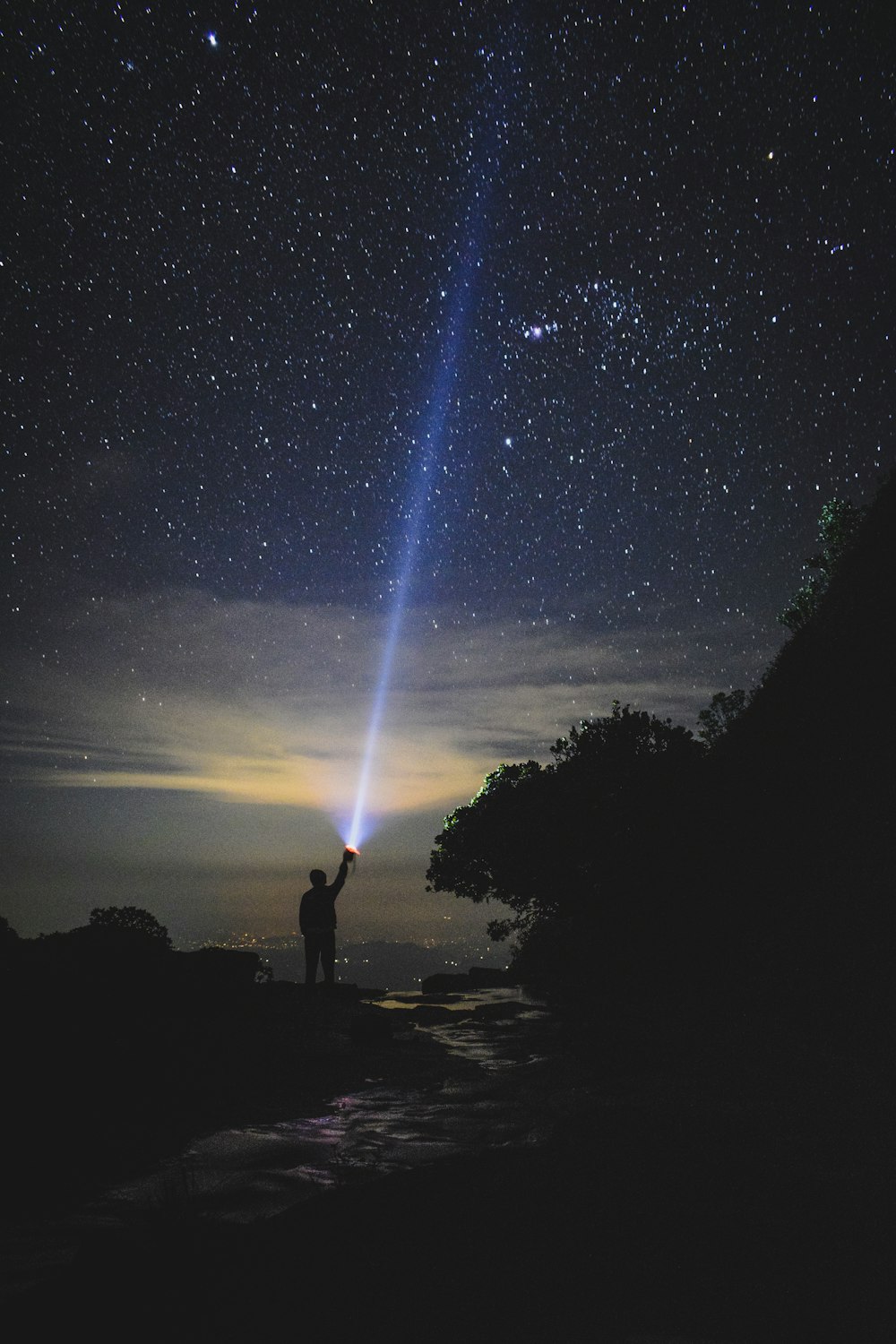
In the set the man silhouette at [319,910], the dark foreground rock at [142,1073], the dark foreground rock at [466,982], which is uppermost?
the man silhouette at [319,910]

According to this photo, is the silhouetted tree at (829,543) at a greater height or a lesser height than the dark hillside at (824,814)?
greater

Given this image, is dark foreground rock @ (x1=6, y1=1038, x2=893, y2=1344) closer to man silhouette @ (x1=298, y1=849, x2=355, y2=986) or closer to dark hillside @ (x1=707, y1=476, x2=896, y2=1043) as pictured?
dark hillside @ (x1=707, y1=476, x2=896, y2=1043)

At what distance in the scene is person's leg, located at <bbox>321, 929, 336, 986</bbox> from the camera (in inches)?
419

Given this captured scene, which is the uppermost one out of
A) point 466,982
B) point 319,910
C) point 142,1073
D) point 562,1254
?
point 319,910

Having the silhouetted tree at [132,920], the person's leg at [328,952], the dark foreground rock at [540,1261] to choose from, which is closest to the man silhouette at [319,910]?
the person's leg at [328,952]

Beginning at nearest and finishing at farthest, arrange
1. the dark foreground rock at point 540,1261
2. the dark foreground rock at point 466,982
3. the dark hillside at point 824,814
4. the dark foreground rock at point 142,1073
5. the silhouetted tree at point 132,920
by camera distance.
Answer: the dark foreground rock at point 540,1261
the dark foreground rock at point 142,1073
the dark hillside at point 824,814
the silhouetted tree at point 132,920
the dark foreground rock at point 466,982

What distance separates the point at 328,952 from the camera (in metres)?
10.8

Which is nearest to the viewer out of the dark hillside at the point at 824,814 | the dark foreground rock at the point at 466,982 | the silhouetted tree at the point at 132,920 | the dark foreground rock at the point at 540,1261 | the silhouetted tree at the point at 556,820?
the dark foreground rock at the point at 540,1261

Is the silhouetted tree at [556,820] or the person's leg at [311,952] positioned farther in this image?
the silhouetted tree at [556,820]

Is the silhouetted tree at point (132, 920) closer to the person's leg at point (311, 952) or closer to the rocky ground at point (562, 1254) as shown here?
the person's leg at point (311, 952)

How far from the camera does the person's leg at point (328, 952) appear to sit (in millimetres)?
10633

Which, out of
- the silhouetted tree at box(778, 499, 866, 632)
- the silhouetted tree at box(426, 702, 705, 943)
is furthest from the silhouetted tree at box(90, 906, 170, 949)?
the silhouetted tree at box(778, 499, 866, 632)

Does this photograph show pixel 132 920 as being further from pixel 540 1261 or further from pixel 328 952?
pixel 540 1261

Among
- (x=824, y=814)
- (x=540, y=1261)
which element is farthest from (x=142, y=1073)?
(x=824, y=814)
